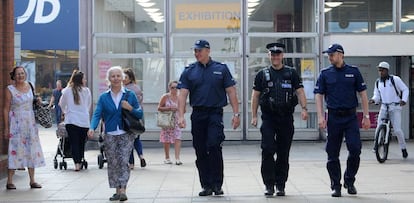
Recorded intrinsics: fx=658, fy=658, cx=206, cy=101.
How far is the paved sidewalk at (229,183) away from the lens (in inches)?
331

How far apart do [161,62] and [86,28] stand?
200 centimetres

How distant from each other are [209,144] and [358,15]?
9.50 m

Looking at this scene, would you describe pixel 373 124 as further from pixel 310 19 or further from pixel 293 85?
pixel 293 85

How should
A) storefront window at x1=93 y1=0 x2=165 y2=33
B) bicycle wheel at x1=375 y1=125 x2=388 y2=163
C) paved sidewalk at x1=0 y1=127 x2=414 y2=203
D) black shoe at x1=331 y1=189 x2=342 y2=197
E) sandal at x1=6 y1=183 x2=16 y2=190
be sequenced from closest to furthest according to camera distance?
black shoe at x1=331 y1=189 x2=342 y2=197
paved sidewalk at x1=0 y1=127 x2=414 y2=203
sandal at x1=6 y1=183 x2=16 y2=190
bicycle wheel at x1=375 y1=125 x2=388 y2=163
storefront window at x1=93 y1=0 x2=165 y2=33

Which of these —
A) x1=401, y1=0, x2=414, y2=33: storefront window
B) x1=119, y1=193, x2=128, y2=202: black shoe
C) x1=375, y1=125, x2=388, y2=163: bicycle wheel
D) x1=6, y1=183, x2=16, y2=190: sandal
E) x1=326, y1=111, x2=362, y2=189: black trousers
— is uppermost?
x1=401, y1=0, x2=414, y2=33: storefront window

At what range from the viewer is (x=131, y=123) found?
27.2 ft

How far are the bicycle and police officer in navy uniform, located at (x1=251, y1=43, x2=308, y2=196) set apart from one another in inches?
162

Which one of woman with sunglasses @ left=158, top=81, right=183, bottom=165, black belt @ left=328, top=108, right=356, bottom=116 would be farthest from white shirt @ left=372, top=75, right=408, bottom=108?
black belt @ left=328, top=108, right=356, bottom=116

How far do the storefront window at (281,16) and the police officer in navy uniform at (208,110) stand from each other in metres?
8.09

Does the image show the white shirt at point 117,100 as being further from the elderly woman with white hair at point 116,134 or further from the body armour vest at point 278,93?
the body armour vest at point 278,93

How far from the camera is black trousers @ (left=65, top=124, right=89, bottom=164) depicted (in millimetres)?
11734

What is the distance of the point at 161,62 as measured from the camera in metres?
16.3

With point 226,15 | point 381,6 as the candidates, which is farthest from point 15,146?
point 381,6

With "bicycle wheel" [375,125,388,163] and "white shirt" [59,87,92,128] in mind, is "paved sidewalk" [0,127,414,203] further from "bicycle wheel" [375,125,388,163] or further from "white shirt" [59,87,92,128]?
"white shirt" [59,87,92,128]
